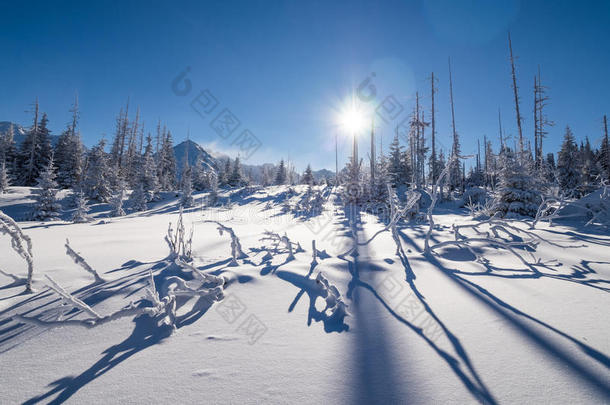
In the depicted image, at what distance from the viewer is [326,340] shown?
1759 mm

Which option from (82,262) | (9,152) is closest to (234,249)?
(82,262)

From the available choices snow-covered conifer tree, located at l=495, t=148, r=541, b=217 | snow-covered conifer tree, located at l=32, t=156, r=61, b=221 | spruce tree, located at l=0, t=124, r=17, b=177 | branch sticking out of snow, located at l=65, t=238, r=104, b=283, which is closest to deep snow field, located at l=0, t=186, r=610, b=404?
branch sticking out of snow, located at l=65, t=238, r=104, b=283

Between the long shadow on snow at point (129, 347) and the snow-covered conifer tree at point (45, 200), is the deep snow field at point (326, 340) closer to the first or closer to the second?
the long shadow on snow at point (129, 347)

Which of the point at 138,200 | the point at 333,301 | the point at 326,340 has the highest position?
the point at 138,200

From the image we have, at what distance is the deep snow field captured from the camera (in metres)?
1.27

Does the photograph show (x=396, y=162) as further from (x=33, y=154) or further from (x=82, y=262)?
(x=33, y=154)

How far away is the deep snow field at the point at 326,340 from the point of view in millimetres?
1274

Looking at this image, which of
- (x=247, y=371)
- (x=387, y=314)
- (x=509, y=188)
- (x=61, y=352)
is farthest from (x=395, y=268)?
(x=509, y=188)

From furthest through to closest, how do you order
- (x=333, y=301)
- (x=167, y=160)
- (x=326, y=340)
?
(x=167, y=160), (x=333, y=301), (x=326, y=340)

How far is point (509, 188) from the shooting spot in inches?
442

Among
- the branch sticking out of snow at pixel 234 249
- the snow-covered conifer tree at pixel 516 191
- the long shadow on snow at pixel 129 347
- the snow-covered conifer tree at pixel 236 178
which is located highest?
the snow-covered conifer tree at pixel 236 178

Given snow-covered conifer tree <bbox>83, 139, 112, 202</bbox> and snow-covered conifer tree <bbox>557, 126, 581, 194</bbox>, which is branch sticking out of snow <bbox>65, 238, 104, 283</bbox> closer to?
snow-covered conifer tree <bbox>83, 139, 112, 202</bbox>

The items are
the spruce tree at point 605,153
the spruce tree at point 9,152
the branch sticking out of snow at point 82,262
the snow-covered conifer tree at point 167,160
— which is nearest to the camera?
the branch sticking out of snow at point 82,262

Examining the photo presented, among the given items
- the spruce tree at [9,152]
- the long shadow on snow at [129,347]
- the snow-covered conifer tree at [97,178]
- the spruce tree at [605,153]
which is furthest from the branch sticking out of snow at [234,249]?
the spruce tree at [605,153]
